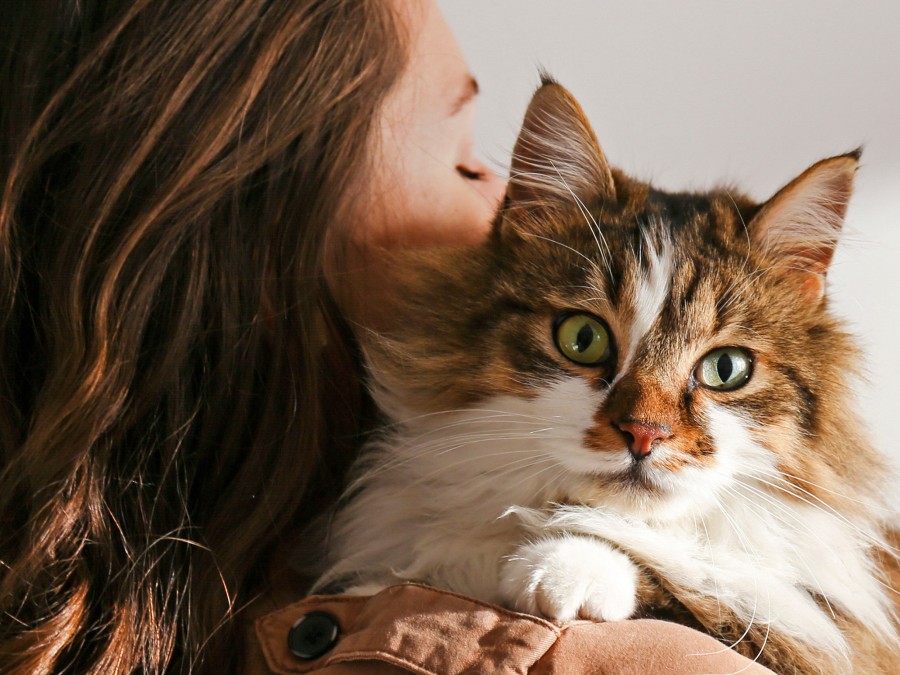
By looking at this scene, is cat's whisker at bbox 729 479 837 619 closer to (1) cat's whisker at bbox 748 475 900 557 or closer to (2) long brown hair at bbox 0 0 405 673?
(1) cat's whisker at bbox 748 475 900 557

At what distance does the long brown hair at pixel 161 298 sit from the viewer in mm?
1082

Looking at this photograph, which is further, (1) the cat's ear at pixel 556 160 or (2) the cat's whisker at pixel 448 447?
(1) the cat's ear at pixel 556 160

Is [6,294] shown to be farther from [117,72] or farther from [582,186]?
[582,186]

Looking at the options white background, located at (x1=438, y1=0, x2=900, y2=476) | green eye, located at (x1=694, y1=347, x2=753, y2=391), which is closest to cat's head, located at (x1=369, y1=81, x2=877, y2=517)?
green eye, located at (x1=694, y1=347, x2=753, y2=391)

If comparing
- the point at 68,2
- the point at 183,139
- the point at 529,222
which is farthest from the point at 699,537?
the point at 68,2

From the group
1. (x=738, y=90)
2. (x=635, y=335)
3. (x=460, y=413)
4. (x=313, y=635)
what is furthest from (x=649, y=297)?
(x=738, y=90)

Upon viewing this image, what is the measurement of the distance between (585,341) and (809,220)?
37 cm

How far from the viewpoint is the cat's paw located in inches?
36.7

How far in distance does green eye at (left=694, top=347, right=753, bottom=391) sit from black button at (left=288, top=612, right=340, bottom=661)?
55cm

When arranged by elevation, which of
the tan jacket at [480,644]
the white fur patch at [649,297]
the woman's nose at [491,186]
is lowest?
the tan jacket at [480,644]

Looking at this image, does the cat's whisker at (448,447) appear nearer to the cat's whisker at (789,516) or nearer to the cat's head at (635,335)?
the cat's head at (635,335)

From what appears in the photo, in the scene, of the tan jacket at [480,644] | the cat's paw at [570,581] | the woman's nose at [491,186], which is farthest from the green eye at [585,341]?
the woman's nose at [491,186]

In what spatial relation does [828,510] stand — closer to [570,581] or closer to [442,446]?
[570,581]

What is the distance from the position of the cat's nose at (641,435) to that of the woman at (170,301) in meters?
0.46
